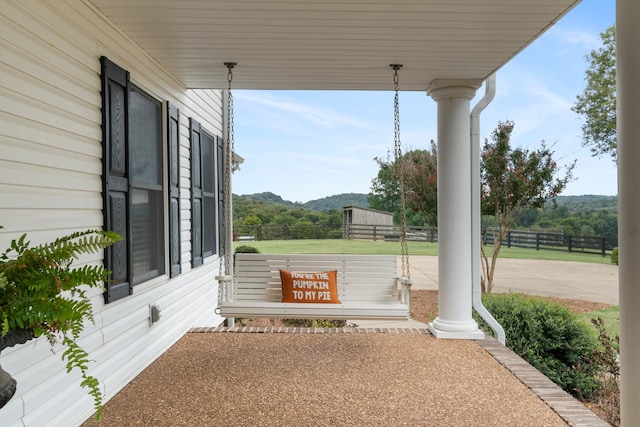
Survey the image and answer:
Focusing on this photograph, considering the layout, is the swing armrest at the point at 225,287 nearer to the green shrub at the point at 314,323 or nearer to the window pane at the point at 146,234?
the window pane at the point at 146,234

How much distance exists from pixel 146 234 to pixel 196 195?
1.33m

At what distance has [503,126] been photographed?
7.39 meters

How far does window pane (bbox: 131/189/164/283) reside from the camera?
3.45 m

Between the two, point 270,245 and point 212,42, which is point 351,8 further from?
point 270,245

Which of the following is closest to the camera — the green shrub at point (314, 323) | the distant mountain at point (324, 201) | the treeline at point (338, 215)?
the green shrub at point (314, 323)

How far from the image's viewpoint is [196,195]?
497 cm

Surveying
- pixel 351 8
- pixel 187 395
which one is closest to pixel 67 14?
pixel 351 8

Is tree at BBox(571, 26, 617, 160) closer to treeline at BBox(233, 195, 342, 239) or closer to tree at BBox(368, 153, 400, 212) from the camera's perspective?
tree at BBox(368, 153, 400, 212)

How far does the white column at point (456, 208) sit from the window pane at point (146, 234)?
2587mm

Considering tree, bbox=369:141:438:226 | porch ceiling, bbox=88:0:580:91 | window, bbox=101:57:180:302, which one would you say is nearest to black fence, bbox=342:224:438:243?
tree, bbox=369:141:438:226

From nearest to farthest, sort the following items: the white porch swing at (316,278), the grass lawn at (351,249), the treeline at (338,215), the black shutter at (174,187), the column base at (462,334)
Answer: the black shutter at (174,187) < the column base at (462,334) < the white porch swing at (316,278) < the treeline at (338,215) < the grass lawn at (351,249)

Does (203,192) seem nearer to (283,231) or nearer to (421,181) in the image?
(421,181)

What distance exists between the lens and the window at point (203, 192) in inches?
192

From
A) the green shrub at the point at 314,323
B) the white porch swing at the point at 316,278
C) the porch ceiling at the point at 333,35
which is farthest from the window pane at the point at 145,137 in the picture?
the green shrub at the point at 314,323
